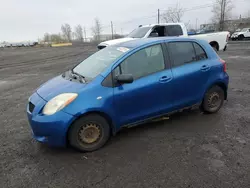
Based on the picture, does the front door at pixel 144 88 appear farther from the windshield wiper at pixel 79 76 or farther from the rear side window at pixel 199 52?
the rear side window at pixel 199 52

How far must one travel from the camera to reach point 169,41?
4207 millimetres

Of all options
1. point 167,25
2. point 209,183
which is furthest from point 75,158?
point 167,25

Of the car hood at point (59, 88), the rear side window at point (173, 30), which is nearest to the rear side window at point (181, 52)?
the car hood at point (59, 88)

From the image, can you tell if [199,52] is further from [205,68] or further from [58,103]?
[58,103]

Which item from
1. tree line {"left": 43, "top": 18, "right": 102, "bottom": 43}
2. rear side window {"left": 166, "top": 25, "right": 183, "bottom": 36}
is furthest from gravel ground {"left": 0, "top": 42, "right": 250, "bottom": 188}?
tree line {"left": 43, "top": 18, "right": 102, "bottom": 43}

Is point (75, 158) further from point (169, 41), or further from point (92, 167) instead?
point (169, 41)

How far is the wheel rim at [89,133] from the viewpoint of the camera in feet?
11.2

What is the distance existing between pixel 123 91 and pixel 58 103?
102cm

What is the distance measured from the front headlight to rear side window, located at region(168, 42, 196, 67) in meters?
1.99

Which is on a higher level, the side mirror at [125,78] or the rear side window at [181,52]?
the rear side window at [181,52]

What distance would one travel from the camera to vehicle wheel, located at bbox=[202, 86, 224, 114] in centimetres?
464

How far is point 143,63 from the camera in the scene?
388 cm

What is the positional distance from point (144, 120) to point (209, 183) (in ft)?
5.03

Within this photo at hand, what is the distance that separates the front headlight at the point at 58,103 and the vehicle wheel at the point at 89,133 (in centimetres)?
32
